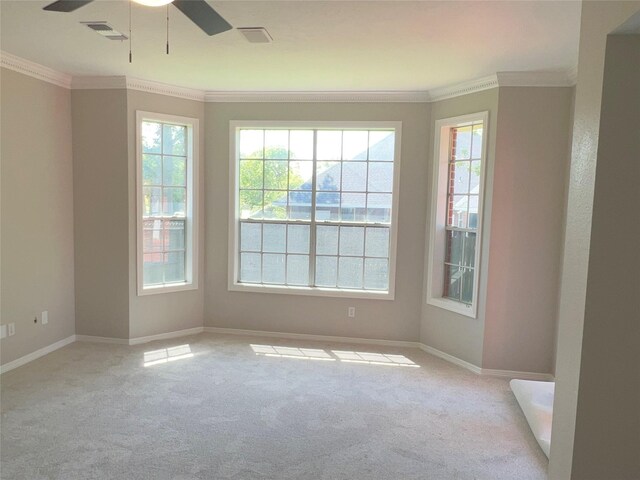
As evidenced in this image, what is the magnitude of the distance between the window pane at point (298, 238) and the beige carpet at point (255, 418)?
1188 mm

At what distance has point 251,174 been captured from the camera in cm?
532

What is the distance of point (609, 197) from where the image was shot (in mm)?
1652

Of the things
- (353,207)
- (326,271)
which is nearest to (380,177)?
(353,207)

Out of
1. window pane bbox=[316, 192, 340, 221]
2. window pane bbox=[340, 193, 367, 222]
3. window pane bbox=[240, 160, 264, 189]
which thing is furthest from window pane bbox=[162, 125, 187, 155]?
window pane bbox=[340, 193, 367, 222]

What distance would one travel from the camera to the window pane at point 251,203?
5332mm

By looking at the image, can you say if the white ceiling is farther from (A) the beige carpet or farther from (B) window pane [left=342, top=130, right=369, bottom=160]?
(A) the beige carpet

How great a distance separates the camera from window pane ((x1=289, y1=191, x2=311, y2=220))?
17.2ft

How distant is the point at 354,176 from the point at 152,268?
245cm

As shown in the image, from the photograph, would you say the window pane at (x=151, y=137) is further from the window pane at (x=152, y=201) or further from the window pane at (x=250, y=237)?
the window pane at (x=250, y=237)

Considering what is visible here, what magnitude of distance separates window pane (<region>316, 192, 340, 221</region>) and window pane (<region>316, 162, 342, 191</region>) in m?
0.07

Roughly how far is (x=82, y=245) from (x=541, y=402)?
455 centimetres

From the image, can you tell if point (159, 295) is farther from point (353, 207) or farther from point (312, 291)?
point (353, 207)

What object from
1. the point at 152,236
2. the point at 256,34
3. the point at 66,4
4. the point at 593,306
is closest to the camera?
the point at 593,306

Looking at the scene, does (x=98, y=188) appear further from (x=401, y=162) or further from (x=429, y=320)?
(x=429, y=320)
